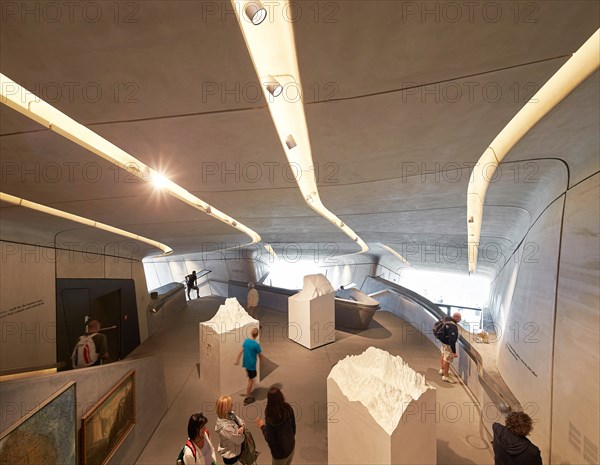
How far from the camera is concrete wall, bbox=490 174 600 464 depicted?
9.96ft

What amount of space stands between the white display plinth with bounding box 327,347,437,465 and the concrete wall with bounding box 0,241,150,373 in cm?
434

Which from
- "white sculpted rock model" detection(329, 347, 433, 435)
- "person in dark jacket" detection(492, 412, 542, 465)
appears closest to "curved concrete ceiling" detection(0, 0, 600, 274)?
"white sculpted rock model" detection(329, 347, 433, 435)

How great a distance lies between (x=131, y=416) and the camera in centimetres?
429

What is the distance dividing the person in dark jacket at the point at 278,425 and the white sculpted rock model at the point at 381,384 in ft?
2.55

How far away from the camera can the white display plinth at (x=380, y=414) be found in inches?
134

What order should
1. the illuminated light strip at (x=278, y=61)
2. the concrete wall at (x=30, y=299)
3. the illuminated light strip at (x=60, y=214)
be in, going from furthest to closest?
the concrete wall at (x=30, y=299)
the illuminated light strip at (x=60, y=214)
the illuminated light strip at (x=278, y=61)

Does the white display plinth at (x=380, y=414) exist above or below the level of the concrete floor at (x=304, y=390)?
above

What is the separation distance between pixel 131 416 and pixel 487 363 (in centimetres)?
663

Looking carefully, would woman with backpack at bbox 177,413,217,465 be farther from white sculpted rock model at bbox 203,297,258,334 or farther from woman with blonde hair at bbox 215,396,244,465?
white sculpted rock model at bbox 203,297,258,334

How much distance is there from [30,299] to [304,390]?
5505mm

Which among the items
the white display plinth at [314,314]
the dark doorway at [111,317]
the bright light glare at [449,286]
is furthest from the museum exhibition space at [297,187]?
the bright light glare at [449,286]

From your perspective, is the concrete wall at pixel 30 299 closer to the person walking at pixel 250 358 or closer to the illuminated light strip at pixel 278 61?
the person walking at pixel 250 358

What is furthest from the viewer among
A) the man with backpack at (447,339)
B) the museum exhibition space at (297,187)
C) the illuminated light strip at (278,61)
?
the man with backpack at (447,339)

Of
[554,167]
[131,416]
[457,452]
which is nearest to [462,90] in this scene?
[554,167]
